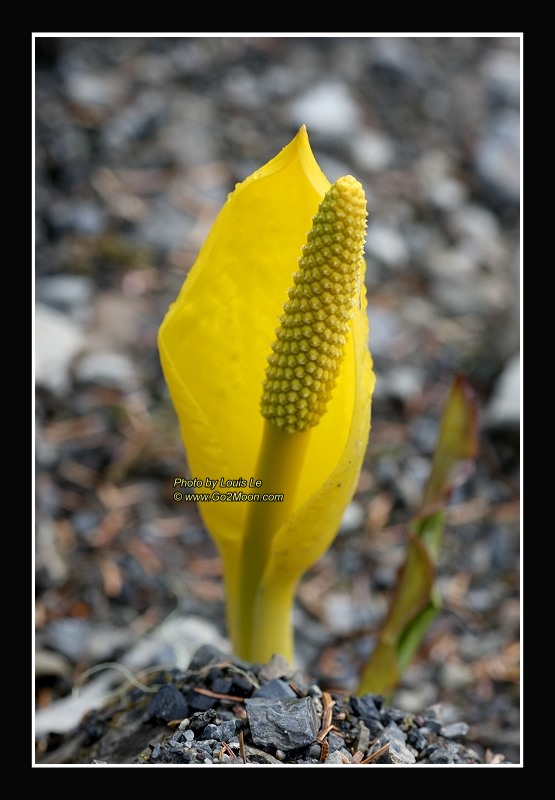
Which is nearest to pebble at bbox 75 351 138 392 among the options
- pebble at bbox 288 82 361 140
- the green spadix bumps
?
pebble at bbox 288 82 361 140

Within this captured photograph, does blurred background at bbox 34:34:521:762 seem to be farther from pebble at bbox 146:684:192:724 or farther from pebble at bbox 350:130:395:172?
pebble at bbox 146:684:192:724

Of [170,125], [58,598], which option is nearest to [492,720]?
[58,598]

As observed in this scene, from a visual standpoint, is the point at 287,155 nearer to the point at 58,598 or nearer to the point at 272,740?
the point at 272,740

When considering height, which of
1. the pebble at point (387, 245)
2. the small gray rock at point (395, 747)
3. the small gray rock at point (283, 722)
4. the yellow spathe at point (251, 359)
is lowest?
the small gray rock at point (395, 747)

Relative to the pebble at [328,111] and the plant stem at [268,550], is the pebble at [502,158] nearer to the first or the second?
the pebble at [328,111]

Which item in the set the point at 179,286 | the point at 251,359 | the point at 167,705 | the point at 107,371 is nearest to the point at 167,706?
the point at 167,705

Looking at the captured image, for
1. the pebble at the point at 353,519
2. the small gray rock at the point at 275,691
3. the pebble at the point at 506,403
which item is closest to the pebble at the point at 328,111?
the pebble at the point at 506,403

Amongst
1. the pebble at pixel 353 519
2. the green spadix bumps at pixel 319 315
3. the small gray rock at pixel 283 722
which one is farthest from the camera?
the pebble at pixel 353 519

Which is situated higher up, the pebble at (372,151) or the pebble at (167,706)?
the pebble at (372,151)
